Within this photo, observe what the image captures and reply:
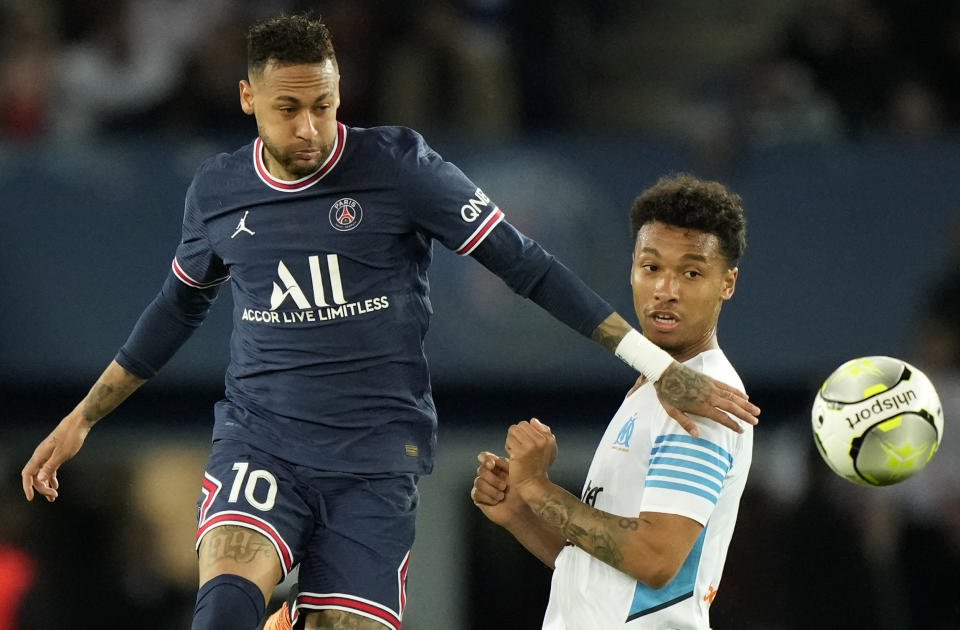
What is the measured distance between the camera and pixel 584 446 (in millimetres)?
9070

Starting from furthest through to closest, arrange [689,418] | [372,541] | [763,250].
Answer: [763,250], [372,541], [689,418]

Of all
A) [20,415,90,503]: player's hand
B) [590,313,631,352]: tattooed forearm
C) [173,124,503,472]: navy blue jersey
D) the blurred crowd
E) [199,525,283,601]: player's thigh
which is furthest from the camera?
the blurred crowd

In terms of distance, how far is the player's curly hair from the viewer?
4.09 m

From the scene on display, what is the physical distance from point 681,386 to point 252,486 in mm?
1280

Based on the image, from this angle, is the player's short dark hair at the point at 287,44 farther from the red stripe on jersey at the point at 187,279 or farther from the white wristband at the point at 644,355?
the white wristband at the point at 644,355

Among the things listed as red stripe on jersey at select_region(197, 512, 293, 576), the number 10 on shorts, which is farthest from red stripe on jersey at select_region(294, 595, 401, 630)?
the number 10 on shorts

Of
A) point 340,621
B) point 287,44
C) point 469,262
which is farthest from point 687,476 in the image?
point 469,262

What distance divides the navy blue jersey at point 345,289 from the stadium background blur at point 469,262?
3995 mm

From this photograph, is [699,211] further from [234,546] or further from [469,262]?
[469,262]


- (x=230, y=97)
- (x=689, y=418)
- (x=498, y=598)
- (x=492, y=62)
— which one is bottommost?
(x=498, y=598)

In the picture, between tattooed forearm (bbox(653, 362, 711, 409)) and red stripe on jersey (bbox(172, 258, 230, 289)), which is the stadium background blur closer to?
red stripe on jersey (bbox(172, 258, 230, 289))

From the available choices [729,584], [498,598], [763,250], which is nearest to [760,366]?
[763,250]

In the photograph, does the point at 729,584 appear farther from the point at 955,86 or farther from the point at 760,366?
the point at 955,86

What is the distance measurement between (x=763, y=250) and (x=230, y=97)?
3331mm
